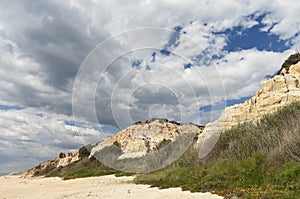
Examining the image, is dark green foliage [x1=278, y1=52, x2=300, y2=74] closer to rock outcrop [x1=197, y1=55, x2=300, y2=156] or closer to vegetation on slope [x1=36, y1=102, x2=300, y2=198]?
rock outcrop [x1=197, y1=55, x2=300, y2=156]

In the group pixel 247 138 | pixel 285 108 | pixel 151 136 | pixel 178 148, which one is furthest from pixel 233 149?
pixel 151 136

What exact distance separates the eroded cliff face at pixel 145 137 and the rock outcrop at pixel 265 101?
1214 centimetres

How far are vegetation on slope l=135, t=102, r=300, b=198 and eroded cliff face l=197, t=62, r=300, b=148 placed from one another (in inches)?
186

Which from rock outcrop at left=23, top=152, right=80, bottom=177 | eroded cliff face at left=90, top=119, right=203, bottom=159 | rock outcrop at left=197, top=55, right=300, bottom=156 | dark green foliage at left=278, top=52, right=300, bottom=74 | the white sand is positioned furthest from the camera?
rock outcrop at left=23, top=152, right=80, bottom=177

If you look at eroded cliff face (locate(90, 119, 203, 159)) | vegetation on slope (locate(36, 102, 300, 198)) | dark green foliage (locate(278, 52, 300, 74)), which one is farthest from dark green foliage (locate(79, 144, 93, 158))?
vegetation on slope (locate(36, 102, 300, 198))

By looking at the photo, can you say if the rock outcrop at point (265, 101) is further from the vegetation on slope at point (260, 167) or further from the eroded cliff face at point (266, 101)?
the vegetation on slope at point (260, 167)

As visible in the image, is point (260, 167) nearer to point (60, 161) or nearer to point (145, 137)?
point (145, 137)

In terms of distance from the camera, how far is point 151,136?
48.0 metres

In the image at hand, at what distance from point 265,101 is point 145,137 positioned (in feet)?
86.4

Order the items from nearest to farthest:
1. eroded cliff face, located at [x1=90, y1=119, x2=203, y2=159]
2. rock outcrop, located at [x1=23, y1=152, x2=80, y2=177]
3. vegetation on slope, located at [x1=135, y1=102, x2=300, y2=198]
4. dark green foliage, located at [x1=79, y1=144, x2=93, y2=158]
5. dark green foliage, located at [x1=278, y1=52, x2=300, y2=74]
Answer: vegetation on slope, located at [x1=135, y1=102, x2=300, y2=198], dark green foliage, located at [x1=278, y1=52, x2=300, y2=74], eroded cliff face, located at [x1=90, y1=119, x2=203, y2=159], dark green foliage, located at [x1=79, y1=144, x2=93, y2=158], rock outcrop, located at [x1=23, y1=152, x2=80, y2=177]

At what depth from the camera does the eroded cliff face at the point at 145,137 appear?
→ 40203 millimetres

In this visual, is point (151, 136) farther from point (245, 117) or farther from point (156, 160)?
point (245, 117)

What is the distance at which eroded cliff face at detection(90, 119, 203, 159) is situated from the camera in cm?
4020

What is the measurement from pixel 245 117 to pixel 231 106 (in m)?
3.17
